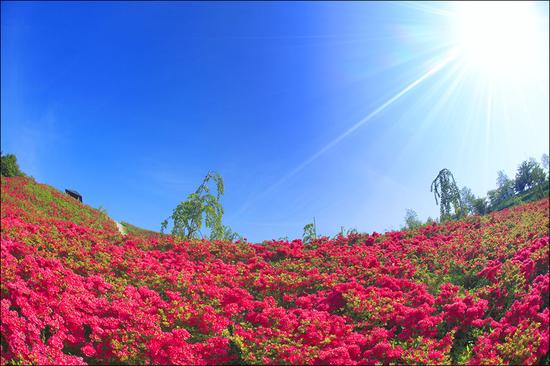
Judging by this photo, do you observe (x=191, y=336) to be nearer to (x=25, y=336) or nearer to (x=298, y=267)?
(x=25, y=336)

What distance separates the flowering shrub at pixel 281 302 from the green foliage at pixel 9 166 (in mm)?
20255

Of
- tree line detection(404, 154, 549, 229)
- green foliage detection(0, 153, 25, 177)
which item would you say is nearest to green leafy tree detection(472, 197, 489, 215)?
tree line detection(404, 154, 549, 229)

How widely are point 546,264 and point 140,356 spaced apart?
8594mm

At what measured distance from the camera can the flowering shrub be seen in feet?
23.2

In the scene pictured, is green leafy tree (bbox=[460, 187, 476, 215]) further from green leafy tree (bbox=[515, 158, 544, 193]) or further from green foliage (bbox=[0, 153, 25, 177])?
green foliage (bbox=[0, 153, 25, 177])

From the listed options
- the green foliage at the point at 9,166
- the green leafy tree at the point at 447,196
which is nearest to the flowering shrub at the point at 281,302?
the green leafy tree at the point at 447,196

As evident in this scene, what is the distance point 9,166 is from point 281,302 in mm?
27705

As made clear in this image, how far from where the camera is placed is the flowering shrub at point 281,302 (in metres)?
7.08

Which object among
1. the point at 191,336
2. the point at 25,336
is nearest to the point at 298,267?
the point at 191,336

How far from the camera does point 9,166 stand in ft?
98.2

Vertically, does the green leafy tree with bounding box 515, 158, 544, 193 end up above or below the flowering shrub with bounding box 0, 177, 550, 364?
above

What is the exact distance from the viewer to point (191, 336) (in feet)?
25.6

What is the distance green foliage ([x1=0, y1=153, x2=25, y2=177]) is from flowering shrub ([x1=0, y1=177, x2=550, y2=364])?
20.3 metres

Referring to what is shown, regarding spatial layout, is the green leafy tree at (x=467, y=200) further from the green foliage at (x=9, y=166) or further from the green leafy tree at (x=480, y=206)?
the green foliage at (x=9, y=166)
